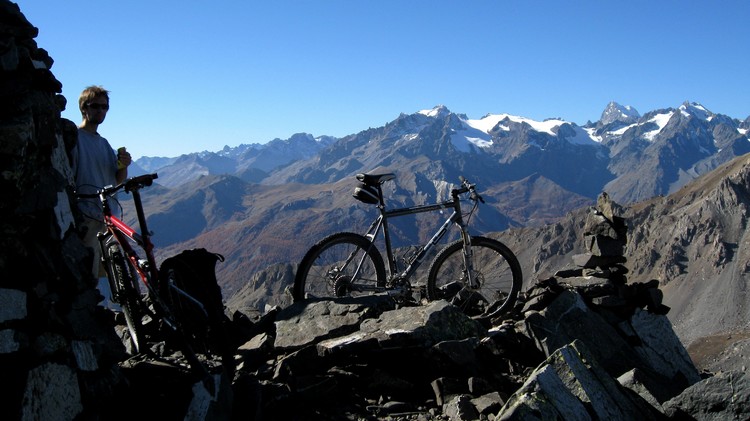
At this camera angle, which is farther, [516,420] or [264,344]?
[264,344]

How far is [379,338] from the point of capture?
375 inches

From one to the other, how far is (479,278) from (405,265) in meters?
1.65

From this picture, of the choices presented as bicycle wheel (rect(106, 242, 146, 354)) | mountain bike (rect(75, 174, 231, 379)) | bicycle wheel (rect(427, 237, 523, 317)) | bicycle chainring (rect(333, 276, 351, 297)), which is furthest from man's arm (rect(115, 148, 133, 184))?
bicycle wheel (rect(427, 237, 523, 317))

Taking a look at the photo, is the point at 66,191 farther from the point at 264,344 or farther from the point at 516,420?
the point at 516,420

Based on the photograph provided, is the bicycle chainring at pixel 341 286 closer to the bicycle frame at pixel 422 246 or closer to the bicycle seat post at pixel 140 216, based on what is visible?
the bicycle frame at pixel 422 246

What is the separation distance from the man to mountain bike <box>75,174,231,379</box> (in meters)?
0.50

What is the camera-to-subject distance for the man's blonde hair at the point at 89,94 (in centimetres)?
920

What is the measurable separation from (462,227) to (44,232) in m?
7.70

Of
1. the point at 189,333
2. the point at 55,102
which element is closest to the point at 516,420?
the point at 189,333

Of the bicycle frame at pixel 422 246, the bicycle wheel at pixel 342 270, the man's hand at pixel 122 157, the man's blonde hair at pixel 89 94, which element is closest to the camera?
the man's blonde hair at pixel 89 94

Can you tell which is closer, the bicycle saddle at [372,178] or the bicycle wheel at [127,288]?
the bicycle wheel at [127,288]

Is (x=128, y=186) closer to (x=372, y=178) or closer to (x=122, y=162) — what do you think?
(x=122, y=162)

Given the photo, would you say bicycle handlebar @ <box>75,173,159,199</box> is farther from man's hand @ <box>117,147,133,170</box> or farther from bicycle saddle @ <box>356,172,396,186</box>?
bicycle saddle @ <box>356,172,396,186</box>

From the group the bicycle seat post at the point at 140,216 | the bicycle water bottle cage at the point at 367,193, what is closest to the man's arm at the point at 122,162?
the bicycle seat post at the point at 140,216
